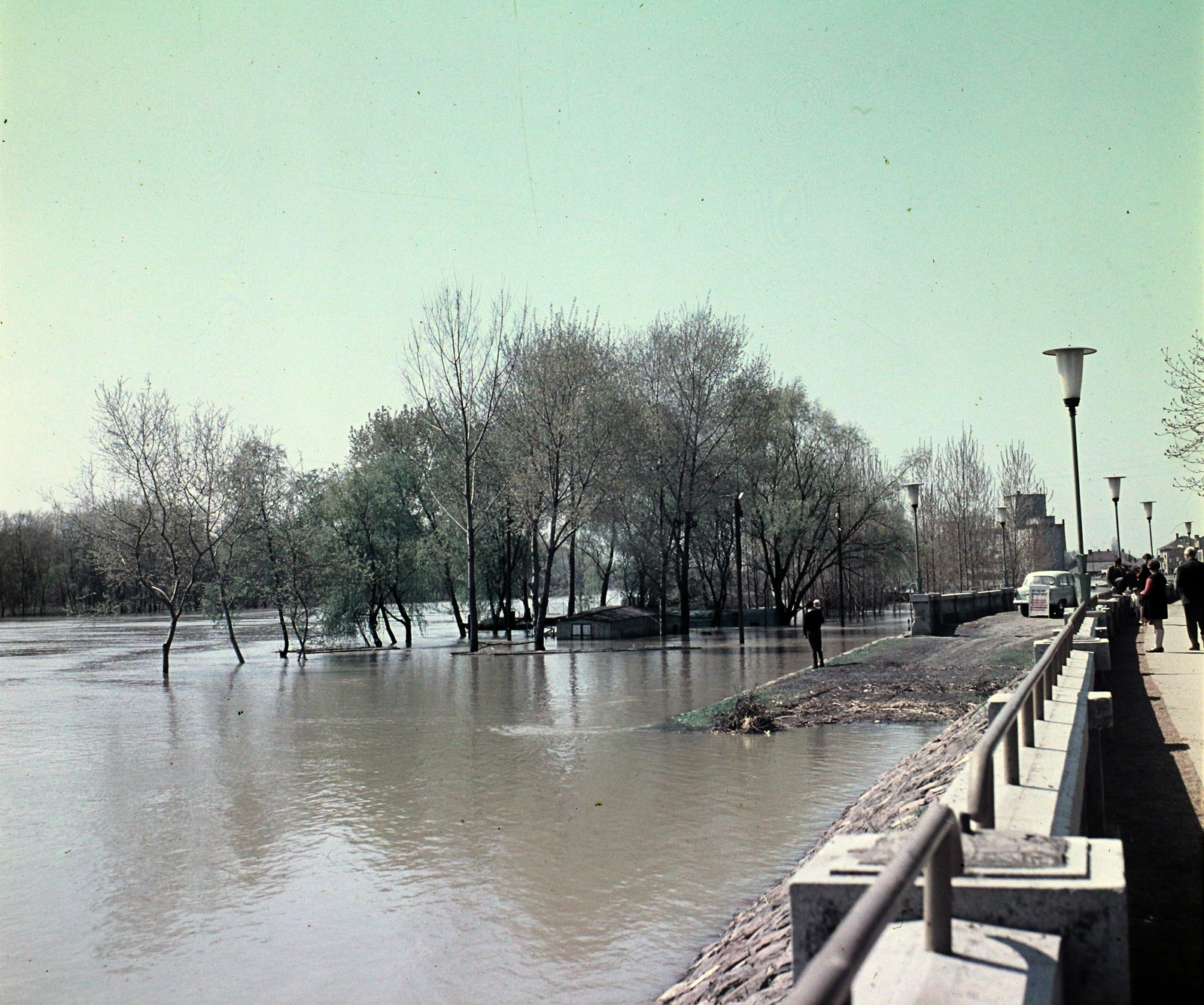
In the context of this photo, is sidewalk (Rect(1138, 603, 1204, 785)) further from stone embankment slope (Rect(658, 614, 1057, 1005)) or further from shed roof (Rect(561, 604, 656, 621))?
shed roof (Rect(561, 604, 656, 621))

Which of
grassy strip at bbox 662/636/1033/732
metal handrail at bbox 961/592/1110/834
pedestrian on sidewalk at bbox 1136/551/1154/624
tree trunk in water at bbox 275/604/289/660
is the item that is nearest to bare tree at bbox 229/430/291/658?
tree trunk in water at bbox 275/604/289/660

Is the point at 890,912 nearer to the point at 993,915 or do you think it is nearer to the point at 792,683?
the point at 993,915

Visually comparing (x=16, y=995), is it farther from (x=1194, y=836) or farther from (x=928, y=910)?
(x=1194, y=836)

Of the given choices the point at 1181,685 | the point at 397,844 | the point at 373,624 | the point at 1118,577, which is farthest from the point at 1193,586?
the point at 373,624

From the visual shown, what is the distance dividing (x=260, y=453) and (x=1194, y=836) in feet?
125

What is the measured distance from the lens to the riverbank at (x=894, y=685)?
17.9 metres

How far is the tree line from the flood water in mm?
16531

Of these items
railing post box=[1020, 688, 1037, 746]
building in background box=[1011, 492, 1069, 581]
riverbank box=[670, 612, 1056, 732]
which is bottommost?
riverbank box=[670, 612, 1056, 732]

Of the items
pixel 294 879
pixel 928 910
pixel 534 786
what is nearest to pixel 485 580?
pixel 534 786

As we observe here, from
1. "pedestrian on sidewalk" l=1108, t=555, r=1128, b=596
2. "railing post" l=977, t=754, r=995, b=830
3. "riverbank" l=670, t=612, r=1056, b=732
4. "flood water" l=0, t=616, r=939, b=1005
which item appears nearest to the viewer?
Answer: "railing post" l=977, t=754, r=995, b=830

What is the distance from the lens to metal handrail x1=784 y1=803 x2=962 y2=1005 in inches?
68.7

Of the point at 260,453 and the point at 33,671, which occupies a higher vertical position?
the point at 260,453

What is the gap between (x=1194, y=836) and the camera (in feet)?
27.9

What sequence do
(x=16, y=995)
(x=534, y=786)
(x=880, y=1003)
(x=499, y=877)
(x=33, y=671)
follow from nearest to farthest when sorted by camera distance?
(x=880, y=1003)
(x=16, y=995)
(x=499, y=877)
(x=534, y=786)
(x=33, y=671)
